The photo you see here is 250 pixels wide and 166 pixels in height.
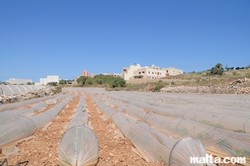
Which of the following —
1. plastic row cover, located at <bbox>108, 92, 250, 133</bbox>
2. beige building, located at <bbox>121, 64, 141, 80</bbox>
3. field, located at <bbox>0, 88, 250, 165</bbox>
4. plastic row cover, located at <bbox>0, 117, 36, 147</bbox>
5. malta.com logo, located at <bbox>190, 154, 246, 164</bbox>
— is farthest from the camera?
beige building, located at <bbox>121, 64, 141, 80</bbox>

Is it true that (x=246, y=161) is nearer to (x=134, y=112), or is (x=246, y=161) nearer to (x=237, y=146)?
(x=237, y=146)

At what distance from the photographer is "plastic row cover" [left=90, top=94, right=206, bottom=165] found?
2510mm

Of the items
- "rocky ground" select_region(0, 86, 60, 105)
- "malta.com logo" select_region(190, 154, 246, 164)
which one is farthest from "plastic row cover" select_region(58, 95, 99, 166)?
"rocky ground" select_region(0, 86, 60, 105)

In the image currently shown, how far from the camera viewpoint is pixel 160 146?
310 centimetres

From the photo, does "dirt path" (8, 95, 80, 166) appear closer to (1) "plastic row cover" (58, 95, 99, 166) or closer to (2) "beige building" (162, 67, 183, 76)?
(1) "plastic row cover" (58, 95, 99, 166)

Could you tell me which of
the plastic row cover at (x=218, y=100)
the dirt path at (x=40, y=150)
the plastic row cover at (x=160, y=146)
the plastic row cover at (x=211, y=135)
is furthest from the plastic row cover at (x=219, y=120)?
the dirt path at (x=40, y=150)

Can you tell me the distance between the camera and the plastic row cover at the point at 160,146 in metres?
2.51

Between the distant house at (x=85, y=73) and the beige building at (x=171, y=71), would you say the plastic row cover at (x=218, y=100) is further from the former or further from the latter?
the distant house at (x=85, y=73)

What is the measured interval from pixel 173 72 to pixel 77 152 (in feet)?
223

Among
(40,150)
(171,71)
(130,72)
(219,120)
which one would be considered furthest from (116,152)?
(171,71)

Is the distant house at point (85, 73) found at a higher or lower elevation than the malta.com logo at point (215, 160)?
higher

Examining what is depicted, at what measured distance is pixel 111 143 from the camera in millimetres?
4461

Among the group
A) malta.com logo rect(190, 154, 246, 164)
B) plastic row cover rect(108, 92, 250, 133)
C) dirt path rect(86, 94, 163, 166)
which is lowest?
dirt path rect(86, 94, 163, 166)

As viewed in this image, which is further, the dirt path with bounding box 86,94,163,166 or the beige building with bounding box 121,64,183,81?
the beige building with bounding box 121,64,183,81
